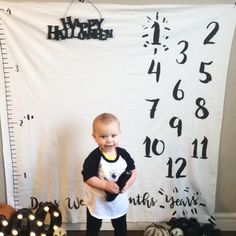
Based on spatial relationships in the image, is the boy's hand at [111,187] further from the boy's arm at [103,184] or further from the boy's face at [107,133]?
the boy's face at [107,133]

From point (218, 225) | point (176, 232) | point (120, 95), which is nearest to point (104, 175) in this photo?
point (120, 95)

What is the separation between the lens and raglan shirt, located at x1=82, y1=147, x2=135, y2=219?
1518 mm

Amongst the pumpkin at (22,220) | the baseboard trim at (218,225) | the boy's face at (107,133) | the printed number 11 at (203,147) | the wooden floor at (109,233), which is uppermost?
the boy's face at (107,133)

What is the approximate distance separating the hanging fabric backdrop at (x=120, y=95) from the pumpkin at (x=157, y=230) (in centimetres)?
11

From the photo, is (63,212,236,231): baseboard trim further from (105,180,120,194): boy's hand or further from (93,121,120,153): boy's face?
(93,121,120,153): boy's face

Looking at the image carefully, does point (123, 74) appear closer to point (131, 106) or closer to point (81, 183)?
point (131, 106)

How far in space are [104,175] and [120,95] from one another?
40 cm

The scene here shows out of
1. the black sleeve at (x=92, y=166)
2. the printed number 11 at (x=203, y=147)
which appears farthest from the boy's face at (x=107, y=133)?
the printed number 11 at (x=203, y=147)

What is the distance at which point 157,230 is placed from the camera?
172 centimetres

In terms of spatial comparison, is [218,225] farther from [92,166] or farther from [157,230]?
[92,166]

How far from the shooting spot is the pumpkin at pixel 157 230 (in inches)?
67.4

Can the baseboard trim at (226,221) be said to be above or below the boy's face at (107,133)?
below

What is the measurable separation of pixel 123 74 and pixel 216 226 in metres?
0.96

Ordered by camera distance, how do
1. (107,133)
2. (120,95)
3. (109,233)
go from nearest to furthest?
(107,133) → (120,95) → (109,233)
